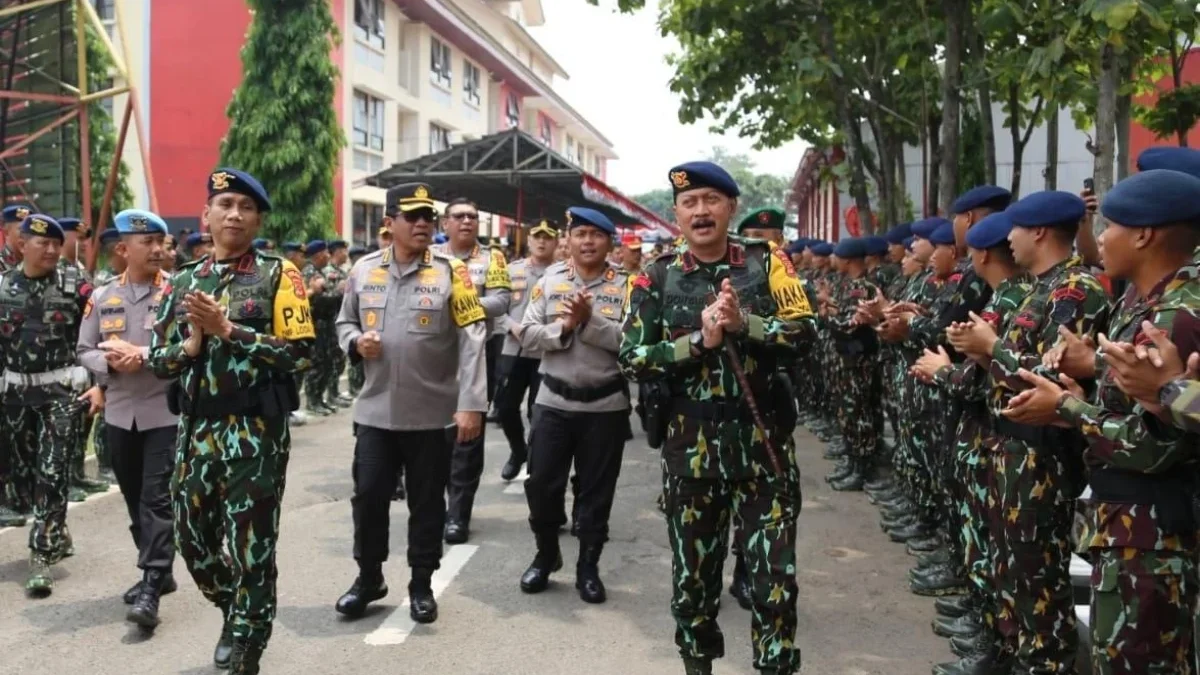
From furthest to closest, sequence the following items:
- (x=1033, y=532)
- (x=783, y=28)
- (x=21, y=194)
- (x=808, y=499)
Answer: (x=21, y=194)
(x=783, y=28)
(x=808, y=499)
(x=1033, y=532)

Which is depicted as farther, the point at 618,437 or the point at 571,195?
the point at 571,195

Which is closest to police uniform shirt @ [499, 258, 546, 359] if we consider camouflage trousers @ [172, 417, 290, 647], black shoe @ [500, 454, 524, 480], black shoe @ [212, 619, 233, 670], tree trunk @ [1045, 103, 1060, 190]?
black shoe @ [500, 454, 524, 480]

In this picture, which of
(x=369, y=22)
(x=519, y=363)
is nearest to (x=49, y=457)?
(x=519, y=363)

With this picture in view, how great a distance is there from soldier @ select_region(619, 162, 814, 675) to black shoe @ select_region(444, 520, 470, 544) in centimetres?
294

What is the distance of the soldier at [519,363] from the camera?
8.23m

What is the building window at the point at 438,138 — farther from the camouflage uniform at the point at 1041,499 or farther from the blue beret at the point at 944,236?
the camouflage uniform at the point at 1041,499

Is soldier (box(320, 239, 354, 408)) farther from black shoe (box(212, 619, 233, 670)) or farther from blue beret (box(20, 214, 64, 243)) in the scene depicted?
black shoe (box(212, 619, 233, 670))

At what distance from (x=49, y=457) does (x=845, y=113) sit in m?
9.22

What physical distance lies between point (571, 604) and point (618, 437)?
94 centimetres

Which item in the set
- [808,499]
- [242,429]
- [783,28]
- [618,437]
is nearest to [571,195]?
[783,28]

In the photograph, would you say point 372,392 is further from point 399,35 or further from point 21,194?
point 399,35

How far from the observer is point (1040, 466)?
12.9ft

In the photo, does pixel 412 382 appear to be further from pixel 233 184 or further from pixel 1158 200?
pixel 1158 200

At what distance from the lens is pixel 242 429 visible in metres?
4.38
